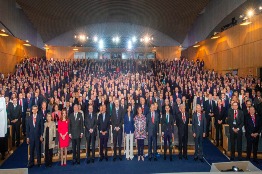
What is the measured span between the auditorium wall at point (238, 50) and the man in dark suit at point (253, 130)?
28.8 feet

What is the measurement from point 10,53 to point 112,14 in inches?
590

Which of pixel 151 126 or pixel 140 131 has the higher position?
pixel 151 126

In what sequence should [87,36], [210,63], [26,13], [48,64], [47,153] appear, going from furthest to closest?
[87,36], [26,13], [210,63], [48,64], [47,153]

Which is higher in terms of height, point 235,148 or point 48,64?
point 48,64

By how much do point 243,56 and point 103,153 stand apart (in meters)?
13.0

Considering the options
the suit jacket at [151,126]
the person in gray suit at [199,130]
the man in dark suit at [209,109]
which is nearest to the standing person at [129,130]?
the suit jacket at [151,126]

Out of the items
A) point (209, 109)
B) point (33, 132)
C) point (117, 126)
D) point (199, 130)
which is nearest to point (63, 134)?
point (33, 132)

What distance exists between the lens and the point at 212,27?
83.6 feet

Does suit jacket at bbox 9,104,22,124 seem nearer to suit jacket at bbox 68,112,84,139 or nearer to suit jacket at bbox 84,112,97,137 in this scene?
suit jacket at bbox 68,112,84,139

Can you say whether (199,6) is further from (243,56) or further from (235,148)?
(235,148)

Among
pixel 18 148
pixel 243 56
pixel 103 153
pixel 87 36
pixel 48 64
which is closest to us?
pixel 103 153

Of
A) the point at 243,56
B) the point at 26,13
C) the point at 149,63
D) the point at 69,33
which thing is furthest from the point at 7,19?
the point at 243,56

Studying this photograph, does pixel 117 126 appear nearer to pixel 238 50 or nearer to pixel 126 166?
pixel 126 166

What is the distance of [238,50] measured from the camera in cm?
1783
